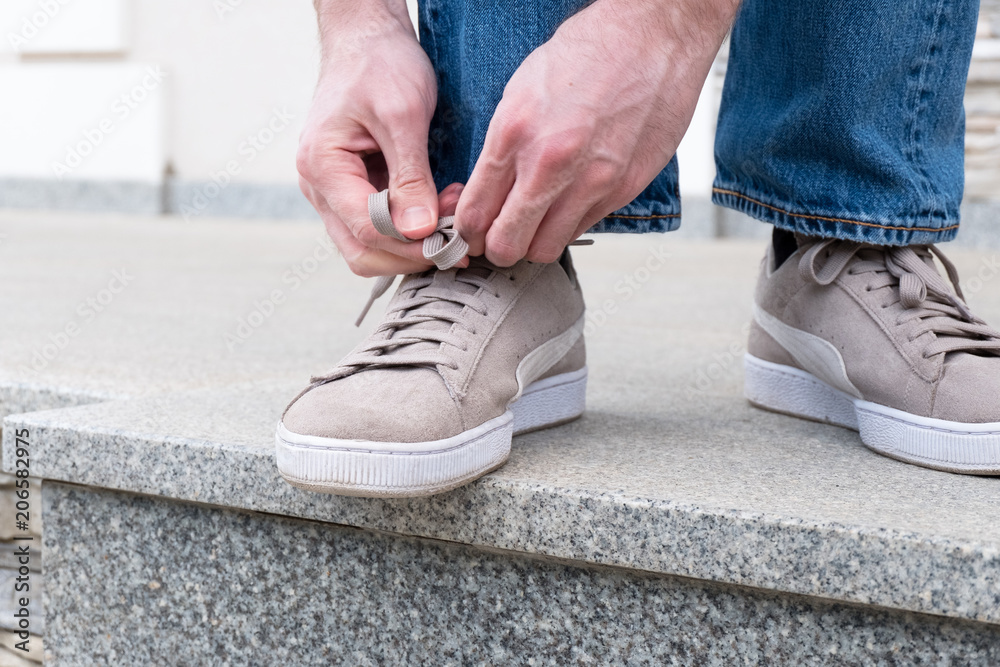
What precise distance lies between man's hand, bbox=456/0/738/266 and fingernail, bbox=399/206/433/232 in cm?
3

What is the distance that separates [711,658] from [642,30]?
46 cm

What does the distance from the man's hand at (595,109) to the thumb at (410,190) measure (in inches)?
1.4

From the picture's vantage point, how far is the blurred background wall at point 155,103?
449cm

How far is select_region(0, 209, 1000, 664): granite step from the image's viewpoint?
63 centimetres

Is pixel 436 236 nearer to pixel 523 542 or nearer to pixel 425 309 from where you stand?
pixel 425 309

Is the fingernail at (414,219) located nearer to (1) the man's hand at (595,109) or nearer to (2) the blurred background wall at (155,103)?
(1) the man's hand at (595,109)

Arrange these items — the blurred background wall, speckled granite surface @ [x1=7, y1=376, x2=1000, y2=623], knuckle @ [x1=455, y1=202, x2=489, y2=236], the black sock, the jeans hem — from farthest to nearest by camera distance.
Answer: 1. the blurred background wall
2. the black sock
3. the jeans hem
4. knuckle @ [x1=455, y1=202, x2=489, y2=236]
5. speckled granite surface @ [x1=7, y1=376, x2=1000, y2=623]

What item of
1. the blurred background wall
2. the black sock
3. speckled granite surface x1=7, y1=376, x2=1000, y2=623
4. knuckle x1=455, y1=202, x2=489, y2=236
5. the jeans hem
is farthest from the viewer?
the blurred background wall

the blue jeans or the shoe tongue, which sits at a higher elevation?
the blue jeans

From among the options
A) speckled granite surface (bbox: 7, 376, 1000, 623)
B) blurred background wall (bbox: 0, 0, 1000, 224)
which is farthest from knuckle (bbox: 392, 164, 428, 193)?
blurred background wall (bbox: 0, 0, 1000, 224)

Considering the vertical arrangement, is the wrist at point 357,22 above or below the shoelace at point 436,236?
above

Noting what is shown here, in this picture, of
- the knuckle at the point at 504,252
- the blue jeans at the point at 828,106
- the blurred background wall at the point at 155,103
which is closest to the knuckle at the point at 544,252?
the knuckle at the point at 504,252

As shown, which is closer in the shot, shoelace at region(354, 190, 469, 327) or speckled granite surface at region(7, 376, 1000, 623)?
speckled granite surface at region(7, 376, 1000, 623)

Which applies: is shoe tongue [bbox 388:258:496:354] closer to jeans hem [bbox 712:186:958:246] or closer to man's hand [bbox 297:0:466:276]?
man's hand [bbox 297:0:466:276]
